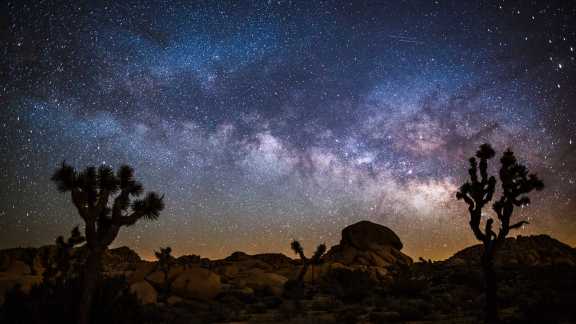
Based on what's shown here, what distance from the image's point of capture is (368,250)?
51938 mm

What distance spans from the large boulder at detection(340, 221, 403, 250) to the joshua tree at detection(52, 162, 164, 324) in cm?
4590

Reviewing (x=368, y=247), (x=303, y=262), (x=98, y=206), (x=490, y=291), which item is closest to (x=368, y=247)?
(x=368, y=247)

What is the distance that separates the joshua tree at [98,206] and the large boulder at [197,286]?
14.0 m

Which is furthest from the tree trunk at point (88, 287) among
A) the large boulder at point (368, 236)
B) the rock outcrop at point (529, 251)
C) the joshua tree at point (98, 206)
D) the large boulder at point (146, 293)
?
the rock outcrop at point (529, 251)

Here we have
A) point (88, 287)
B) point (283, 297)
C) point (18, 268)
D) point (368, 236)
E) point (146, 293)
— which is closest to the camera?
point (88, 287)

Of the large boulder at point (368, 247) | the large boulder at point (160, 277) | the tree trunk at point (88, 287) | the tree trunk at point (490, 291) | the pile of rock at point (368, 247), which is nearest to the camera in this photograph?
the tree trunk at point (88, 287)

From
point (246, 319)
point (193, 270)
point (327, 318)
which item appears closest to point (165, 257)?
point (193, 270)

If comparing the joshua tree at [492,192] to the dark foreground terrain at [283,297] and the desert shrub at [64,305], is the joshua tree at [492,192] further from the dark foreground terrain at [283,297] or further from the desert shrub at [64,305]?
the desert shrub at [64,305]

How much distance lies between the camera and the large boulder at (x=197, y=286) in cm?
2338

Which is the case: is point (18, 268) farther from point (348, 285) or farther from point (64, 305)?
point (64, 305)

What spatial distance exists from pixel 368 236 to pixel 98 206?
4930 centimetres

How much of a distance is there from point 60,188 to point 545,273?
2949 centimetres

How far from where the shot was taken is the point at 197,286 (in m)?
23.8

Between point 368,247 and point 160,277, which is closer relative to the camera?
point 160,277
